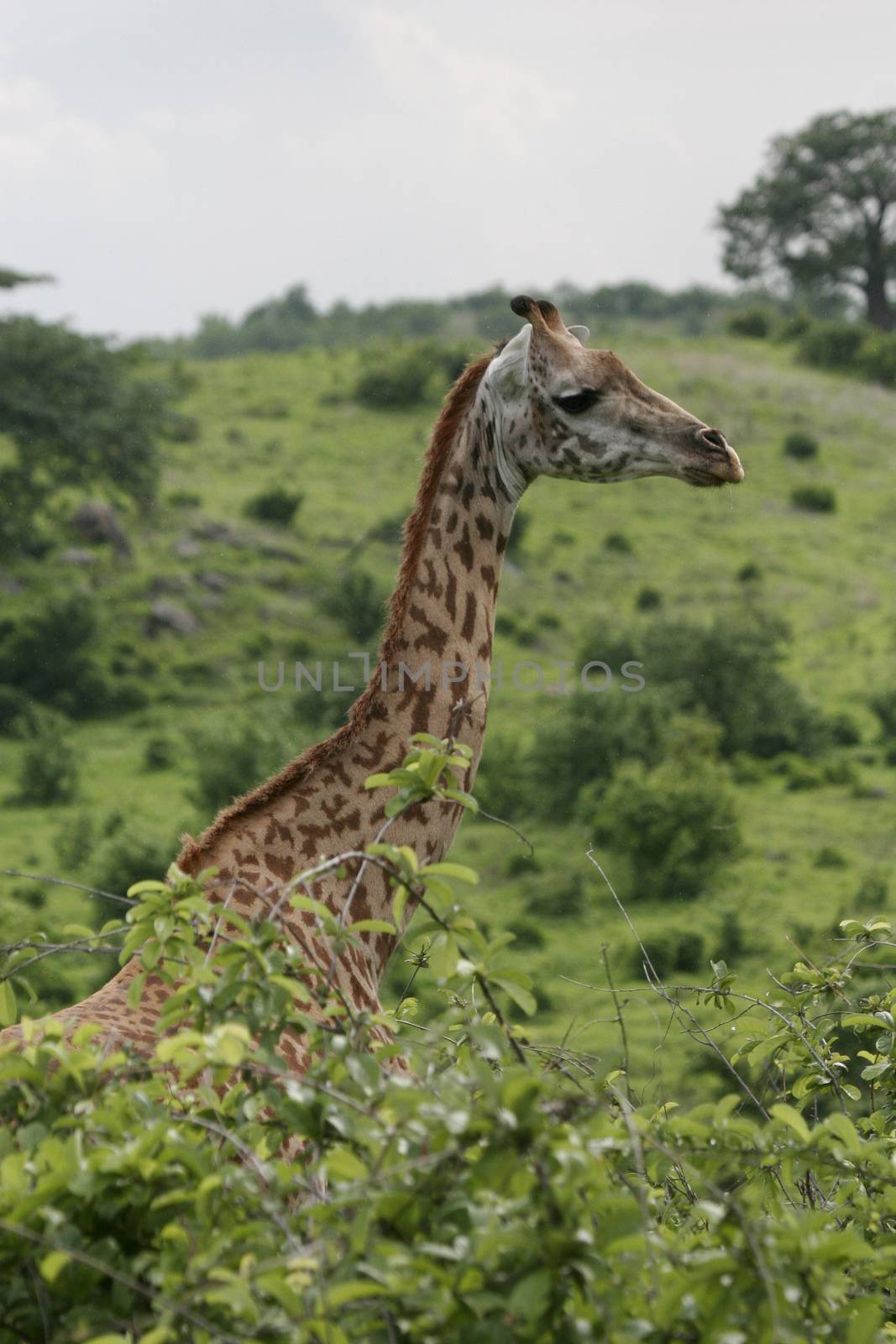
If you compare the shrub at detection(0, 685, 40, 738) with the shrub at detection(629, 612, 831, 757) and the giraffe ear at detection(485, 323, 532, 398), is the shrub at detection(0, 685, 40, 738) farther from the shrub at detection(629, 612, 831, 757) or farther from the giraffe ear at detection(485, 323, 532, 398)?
the giraffe ear at detection(485, 323, 532, 398)

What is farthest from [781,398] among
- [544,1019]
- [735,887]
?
[544,1019]

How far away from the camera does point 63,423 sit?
116 ft

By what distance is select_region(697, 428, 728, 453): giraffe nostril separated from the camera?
16.4ft

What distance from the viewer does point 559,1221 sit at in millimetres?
2656

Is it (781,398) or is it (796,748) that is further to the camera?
(781,398)

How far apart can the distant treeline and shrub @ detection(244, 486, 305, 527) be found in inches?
1692

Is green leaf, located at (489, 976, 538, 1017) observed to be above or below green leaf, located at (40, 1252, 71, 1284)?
above

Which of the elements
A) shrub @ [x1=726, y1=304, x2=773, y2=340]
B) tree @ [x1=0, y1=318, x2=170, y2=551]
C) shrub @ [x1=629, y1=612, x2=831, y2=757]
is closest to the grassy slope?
shrub @ [x1=629, y1=612, x2=831, y2=757]

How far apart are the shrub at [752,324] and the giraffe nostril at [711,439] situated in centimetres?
5219

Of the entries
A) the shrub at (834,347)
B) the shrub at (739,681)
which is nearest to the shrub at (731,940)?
the shrub at (739,681)

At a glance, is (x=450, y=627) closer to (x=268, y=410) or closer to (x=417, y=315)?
(x=268, y=410)

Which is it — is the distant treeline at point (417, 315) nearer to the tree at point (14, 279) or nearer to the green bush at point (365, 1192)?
the tree at point (14, 279)

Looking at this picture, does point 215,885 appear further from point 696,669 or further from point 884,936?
point 696,669

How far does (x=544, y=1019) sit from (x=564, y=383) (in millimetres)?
14424
